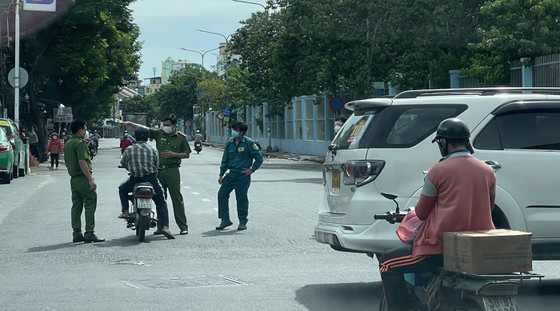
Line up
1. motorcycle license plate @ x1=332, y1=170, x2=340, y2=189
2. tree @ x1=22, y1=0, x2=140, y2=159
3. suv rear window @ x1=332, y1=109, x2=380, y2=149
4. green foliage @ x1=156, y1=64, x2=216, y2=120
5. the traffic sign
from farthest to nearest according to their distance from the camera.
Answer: green foliage @ x1=156, y1=64, x2=216, y2=120, tree @ x1=22, y1=0, x2=140, y2=159, the traffic sign, motorcycle license plate @ x1=332, y1=170, x2=340, y2=189, suv rear window @ x1=332, y1=109, x2=380, y2=149

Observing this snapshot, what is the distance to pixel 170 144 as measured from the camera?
15055 millimetres

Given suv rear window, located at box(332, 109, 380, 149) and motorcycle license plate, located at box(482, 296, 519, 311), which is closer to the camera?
motorcycle license plate, located at box(482, 296, 519, 311)

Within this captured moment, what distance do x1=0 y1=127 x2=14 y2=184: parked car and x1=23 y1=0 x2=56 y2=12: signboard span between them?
33.5ft

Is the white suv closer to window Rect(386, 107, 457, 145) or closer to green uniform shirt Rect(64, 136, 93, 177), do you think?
window Rect(386, 107, 457, 145)

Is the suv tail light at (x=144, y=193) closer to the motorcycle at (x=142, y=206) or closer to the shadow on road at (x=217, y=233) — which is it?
the motorcycle at (x=142, y=206)

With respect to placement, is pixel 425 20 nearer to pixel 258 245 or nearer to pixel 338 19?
pixel 338 19

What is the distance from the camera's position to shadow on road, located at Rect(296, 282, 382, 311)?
28.7ft

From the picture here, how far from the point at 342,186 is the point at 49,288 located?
3105 mm

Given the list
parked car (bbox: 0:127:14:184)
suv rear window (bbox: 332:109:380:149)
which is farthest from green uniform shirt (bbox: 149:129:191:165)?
parked car (bbox: 0:127:14:184)

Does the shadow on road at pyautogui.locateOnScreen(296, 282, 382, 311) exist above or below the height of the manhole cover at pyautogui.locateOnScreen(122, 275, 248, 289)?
below

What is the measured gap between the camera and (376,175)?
8820mm

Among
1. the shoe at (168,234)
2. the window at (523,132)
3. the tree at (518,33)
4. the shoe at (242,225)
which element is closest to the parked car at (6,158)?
the tree at (518,33)

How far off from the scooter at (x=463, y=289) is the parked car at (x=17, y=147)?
83.4 feet

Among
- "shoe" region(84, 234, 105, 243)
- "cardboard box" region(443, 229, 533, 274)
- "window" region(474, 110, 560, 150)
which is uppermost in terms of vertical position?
"window" region(474, 110, 560, 150)
